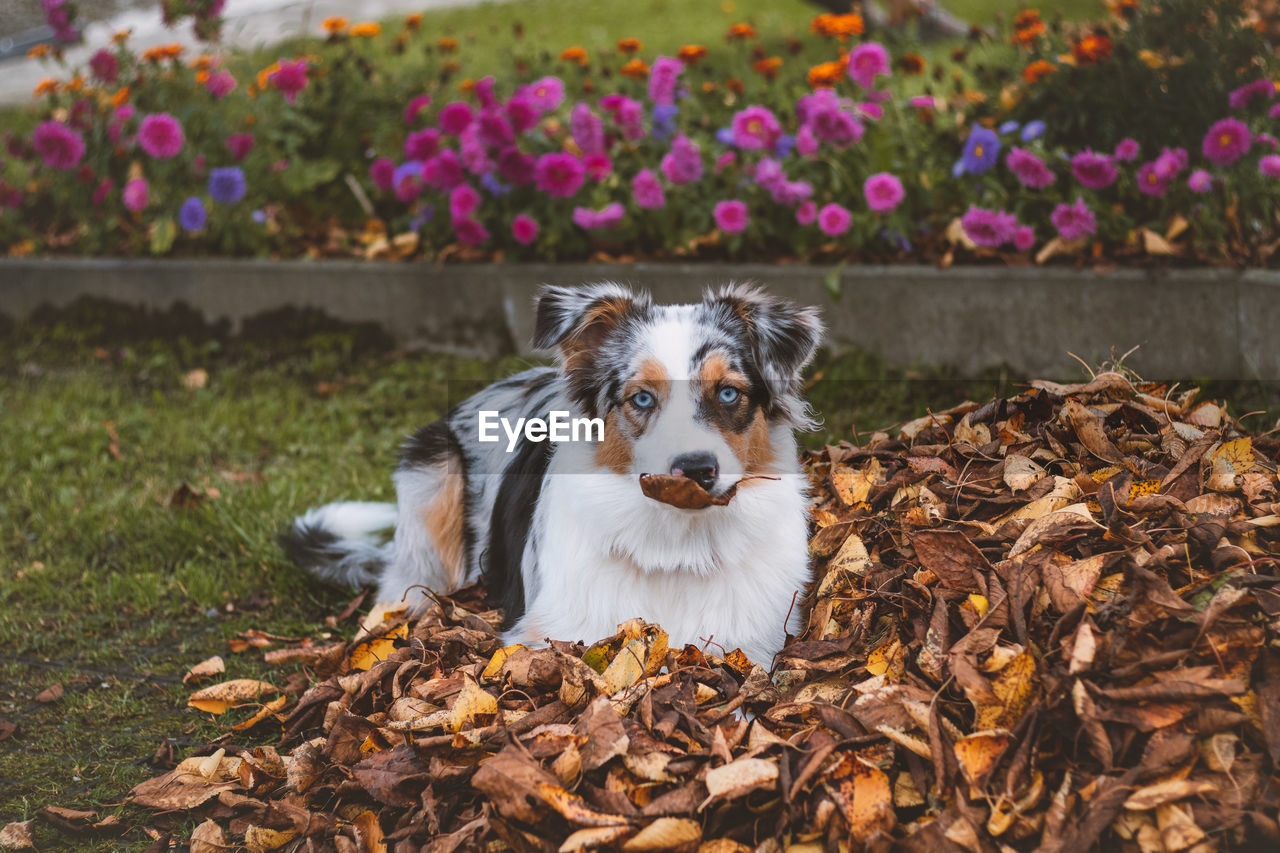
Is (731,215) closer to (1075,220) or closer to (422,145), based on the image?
(1075,220)

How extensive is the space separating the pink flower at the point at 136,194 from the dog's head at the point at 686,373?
4639 millimetres

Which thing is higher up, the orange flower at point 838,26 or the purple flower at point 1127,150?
the orange flower at point 838,26

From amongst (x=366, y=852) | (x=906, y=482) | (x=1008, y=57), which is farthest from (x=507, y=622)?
(x=1008, y=57)

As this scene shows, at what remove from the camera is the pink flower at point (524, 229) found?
Result: 5941 mm

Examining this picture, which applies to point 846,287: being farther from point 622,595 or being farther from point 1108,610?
point 1108,610

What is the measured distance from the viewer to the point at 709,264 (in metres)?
5.82

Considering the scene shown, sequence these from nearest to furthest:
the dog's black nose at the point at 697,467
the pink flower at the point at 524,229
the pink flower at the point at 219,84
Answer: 1. the dog's black nose at the point at 697,467
2. the pink flower at the point at 524,229
3. the pink flower at the point at 219,84

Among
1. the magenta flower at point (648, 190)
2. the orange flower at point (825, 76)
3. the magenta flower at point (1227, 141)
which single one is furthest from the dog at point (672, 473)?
the orange flower at point (825, 76)

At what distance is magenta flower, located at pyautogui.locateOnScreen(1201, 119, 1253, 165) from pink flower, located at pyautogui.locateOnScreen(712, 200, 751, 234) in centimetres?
219

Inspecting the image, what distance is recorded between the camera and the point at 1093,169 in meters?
4.96

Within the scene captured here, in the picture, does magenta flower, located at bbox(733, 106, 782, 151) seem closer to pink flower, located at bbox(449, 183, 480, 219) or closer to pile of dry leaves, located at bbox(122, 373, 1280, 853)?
pink flower, located at bbox(449, 183, 480, 219)

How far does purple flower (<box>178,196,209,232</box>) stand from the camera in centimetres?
673

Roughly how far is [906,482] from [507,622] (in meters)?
1.37

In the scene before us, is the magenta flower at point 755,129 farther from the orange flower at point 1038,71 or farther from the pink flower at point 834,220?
the orange flower at point 1038,71
